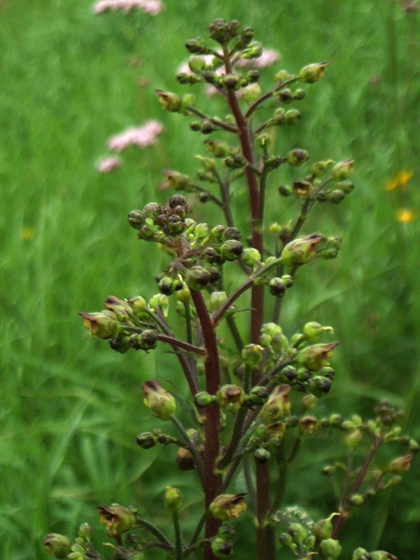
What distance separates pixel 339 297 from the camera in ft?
7.29

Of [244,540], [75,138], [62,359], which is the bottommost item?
[244,540]

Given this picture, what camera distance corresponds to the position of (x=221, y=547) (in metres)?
0.95

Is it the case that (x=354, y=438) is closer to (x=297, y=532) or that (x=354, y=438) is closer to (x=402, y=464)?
(x=402, y=464)

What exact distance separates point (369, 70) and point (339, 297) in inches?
76.4

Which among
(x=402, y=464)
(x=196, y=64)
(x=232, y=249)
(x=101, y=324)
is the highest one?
(x=196, y=64)

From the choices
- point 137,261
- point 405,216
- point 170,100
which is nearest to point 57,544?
point 170,100

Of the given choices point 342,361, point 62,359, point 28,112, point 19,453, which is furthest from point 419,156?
point 28,112

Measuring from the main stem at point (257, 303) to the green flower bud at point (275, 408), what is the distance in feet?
0.79

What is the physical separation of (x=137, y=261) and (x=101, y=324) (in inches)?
62.8

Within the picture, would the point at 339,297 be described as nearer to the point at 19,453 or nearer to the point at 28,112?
the point at 19,453

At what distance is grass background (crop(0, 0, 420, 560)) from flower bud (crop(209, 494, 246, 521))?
717mm

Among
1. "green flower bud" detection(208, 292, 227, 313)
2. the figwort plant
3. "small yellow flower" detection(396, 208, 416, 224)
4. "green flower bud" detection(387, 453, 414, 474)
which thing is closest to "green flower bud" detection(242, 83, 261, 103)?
the figwort plant

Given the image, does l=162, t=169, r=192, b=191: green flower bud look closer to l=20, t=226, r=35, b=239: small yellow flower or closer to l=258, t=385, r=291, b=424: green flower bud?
l=258, t=385, r=291, b=424: green flower bud

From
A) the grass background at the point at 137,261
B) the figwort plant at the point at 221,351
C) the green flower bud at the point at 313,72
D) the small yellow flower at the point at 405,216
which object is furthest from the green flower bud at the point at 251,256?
the small yellow flower at the point at 405,216
